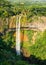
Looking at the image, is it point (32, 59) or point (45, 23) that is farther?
point (45, 23)

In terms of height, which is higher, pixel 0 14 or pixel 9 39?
pixel 0 14

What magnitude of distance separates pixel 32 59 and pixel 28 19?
2770mm

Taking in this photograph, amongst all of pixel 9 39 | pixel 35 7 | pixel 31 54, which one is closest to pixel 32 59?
pixel 31 54

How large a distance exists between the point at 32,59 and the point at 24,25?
2.58 metres

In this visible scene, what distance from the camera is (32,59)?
17969 millimetres

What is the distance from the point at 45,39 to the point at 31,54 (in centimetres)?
115

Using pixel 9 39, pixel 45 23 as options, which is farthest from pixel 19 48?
pixel 45 23

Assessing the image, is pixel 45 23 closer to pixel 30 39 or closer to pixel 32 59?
pixel 30 39

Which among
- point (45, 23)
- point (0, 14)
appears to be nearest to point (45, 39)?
point (45, 23)

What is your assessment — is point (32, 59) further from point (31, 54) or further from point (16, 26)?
point (16, 26)

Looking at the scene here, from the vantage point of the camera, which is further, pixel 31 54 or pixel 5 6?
pixel 5 6

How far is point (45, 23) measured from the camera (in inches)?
782

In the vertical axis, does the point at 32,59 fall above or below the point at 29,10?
below

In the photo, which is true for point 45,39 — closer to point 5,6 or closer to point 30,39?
point 30,39
